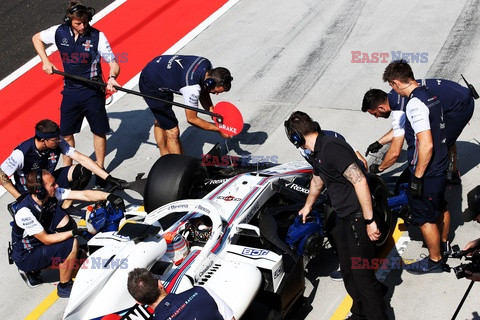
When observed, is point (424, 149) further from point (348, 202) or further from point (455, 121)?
point (455, 121)

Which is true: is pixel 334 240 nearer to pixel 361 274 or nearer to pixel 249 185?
pixel 361 274

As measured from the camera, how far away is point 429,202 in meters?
7.53

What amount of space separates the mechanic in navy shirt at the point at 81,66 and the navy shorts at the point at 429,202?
3972 mm

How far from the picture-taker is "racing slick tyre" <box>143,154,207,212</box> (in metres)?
8.27

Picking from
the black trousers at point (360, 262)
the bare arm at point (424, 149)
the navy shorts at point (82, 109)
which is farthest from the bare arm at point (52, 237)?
the bare arm at point (424, 149)

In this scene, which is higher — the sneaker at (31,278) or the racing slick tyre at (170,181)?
the racing slick tyre at (170,181)

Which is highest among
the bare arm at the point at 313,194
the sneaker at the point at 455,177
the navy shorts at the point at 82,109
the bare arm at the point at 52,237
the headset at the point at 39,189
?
the headset at the point at 39,189

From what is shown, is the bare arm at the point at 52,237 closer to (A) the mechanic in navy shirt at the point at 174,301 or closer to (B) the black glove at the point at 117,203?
(B) the black glove at the point at 117,203

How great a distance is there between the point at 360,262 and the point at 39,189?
323 centimetres

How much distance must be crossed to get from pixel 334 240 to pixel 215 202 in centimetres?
132

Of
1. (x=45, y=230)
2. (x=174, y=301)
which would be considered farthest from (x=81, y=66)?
(x=174, y=301)

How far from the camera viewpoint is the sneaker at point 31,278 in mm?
8367

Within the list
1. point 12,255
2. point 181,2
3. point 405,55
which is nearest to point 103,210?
point 12,255

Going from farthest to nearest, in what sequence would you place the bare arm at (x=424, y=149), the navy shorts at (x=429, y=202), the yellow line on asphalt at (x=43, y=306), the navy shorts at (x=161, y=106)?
the navy shorts at (x=161, y=106) < the yellow line on asphalt at (x=43, y=306) < the navy shorts at (x=429, y=202) < the bare arm at (x=424, y=149)
